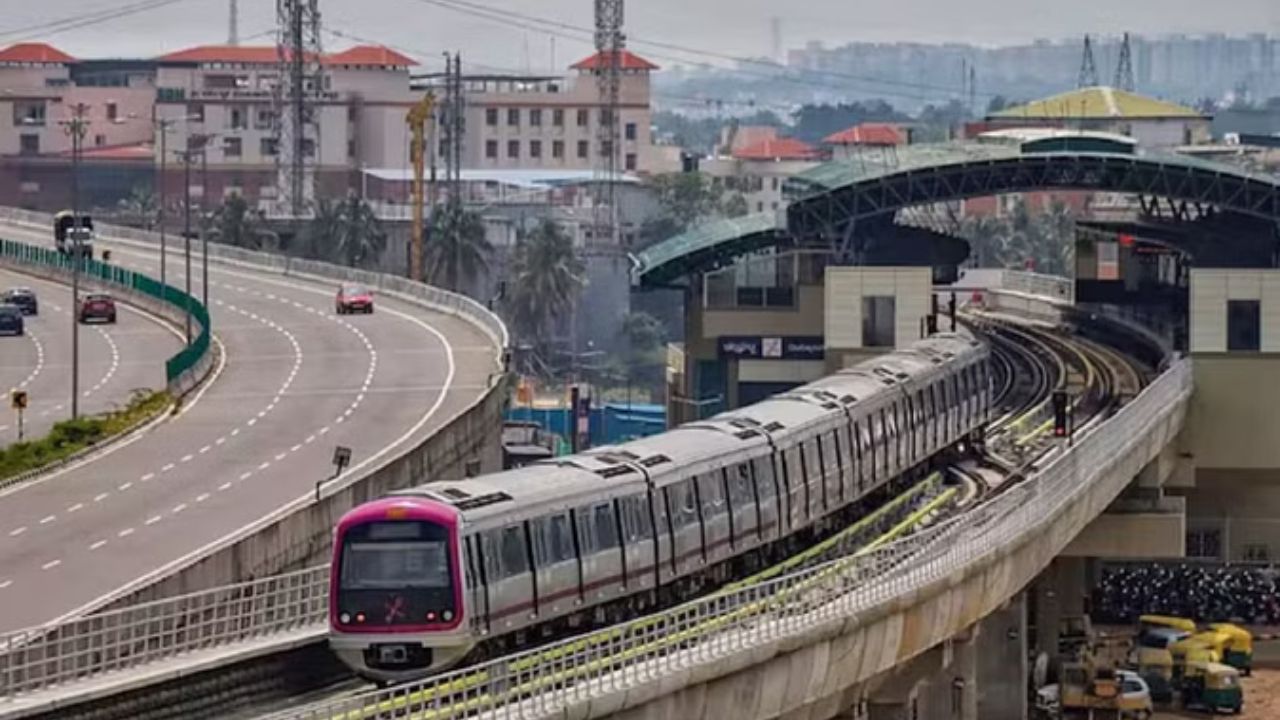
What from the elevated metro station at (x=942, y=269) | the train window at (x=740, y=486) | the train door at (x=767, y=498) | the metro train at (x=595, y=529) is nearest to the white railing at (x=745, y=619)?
the metro train at (x=595, y=529)

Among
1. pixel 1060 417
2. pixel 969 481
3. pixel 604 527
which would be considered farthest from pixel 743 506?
pixel 1060 417

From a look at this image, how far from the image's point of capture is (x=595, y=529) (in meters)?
50.5

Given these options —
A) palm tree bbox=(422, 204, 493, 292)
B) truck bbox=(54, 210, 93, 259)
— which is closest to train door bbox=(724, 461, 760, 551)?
truck bbox=(54, 210, 93, 259)

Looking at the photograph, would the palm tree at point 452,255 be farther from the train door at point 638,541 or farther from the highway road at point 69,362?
the train door at point 638,541

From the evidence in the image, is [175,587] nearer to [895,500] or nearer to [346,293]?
[895,500]

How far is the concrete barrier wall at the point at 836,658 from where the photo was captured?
4597 centimetres

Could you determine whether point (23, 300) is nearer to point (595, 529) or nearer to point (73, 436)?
point (73, 436)

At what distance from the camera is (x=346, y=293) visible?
125 metres

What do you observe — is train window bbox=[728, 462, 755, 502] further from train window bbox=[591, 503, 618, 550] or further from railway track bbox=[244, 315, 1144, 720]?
train window bbox=[591, 503, 618, 550]

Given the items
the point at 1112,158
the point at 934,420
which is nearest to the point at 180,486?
the point at 934,420

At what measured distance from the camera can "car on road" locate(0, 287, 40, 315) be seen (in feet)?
395

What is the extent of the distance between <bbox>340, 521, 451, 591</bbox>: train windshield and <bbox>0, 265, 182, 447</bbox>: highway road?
3828 cm

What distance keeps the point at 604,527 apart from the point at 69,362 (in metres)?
56.1

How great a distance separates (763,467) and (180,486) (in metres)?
17.1
